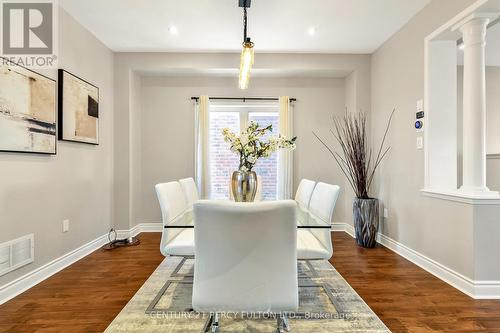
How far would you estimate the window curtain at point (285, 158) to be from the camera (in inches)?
174

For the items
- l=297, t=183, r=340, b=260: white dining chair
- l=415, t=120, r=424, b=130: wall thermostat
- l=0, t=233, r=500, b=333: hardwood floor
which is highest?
l=415, t=120, r=424, b=130: wall thermostat

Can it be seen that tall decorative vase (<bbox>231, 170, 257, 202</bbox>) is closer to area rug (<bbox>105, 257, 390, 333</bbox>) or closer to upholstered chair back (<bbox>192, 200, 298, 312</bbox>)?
area rug (<bbox>105, 257, 390, 333</bbox>)

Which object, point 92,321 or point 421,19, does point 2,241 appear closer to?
point 92,321

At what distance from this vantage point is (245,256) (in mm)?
1376

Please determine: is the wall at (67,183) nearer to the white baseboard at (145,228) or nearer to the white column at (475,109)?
the white baseboard at (145,228)

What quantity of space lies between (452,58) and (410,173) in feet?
4.24

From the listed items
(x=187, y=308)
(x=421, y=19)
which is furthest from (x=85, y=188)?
(x=421, y=19)

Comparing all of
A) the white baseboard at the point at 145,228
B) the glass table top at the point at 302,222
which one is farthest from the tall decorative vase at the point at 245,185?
the white baseboard at the point at 145,228

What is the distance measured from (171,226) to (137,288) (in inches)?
32.9

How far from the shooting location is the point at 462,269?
8.03 feet

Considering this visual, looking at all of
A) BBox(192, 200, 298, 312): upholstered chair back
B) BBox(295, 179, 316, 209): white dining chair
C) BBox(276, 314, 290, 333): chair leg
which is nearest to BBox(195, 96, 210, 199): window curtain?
BBox(295, 179, 316, 209): white dining chair

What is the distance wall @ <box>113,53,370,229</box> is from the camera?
410cm

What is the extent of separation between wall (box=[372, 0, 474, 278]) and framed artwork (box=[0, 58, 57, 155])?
3855 millimetres

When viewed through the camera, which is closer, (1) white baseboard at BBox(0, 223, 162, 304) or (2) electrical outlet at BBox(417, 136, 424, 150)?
(1) white baseboard at BBox(0, 223, 162, 304)
